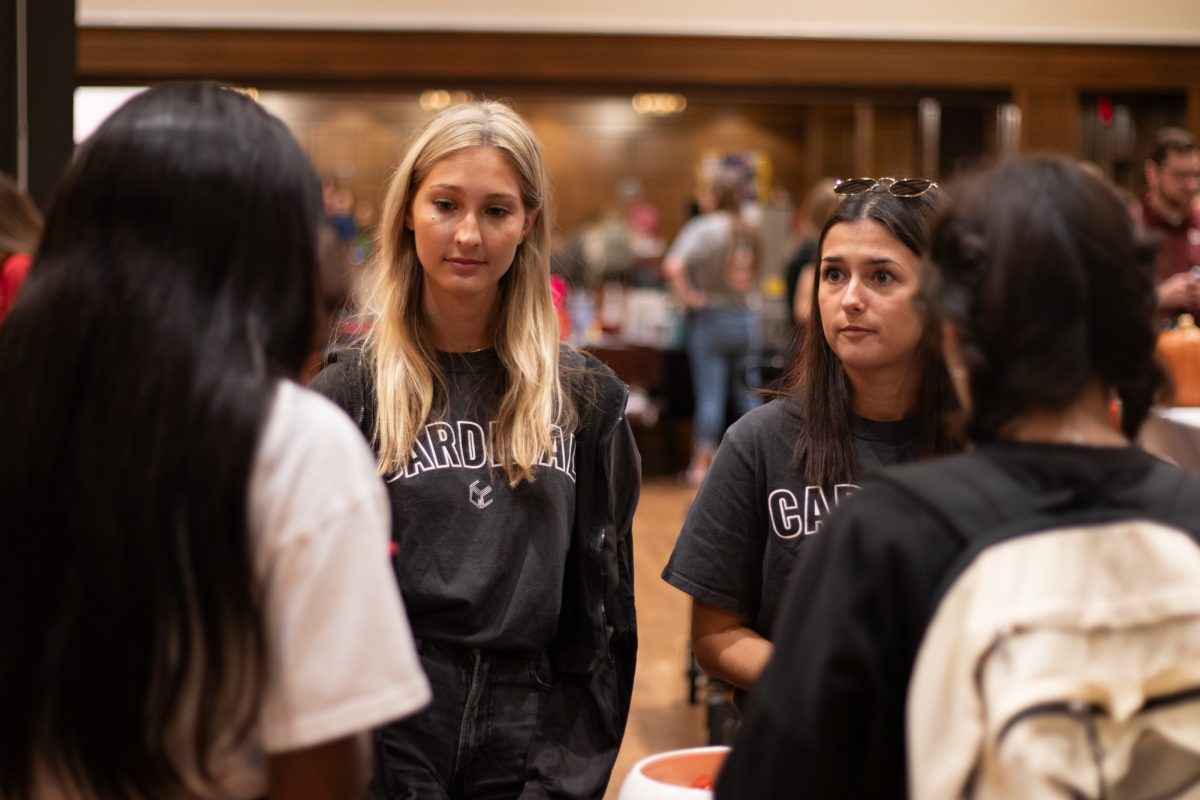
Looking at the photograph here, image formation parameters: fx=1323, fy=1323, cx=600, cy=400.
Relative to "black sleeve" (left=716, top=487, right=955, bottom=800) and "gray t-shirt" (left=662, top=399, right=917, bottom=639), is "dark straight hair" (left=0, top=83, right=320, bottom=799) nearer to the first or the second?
"black sleeve" (left=716, top=487, right=955, bottom=800)

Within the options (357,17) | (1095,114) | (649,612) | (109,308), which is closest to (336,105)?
(357,17)

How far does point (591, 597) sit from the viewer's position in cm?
215

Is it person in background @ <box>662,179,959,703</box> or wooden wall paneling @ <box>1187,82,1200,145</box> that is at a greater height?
wooden wall paneling @ <box>1187,82,1200,145</box>

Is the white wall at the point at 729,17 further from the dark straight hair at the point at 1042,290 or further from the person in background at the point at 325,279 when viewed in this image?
the dark straight hair at the point at 1042,290

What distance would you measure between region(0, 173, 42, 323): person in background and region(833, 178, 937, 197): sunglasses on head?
2.59 meters

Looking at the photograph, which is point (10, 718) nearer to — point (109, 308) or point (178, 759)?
point (178, 759)

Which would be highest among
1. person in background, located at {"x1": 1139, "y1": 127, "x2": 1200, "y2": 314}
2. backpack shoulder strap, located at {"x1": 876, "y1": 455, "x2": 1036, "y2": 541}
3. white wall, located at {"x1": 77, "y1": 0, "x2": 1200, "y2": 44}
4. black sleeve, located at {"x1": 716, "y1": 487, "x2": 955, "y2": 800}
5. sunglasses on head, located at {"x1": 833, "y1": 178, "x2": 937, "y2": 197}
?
white wall, located at {"x1": 77, "y1": 0, "x2": 1200, "y2": 44}

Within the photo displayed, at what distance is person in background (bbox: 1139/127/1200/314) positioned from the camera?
5625 mm

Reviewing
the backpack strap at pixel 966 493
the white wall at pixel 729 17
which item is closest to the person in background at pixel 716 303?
the white wall at pixel 729 17

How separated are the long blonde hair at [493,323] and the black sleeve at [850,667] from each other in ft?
3.19

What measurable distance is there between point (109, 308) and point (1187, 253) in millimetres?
5468

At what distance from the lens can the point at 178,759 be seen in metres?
1.20

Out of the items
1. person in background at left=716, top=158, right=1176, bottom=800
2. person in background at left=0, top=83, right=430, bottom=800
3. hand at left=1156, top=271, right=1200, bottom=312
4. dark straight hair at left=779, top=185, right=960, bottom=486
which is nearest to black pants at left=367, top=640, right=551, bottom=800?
dark straight hair at left=779, top=185, right=960, bottom=486

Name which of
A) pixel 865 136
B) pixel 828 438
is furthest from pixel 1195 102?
pixel 828 438
